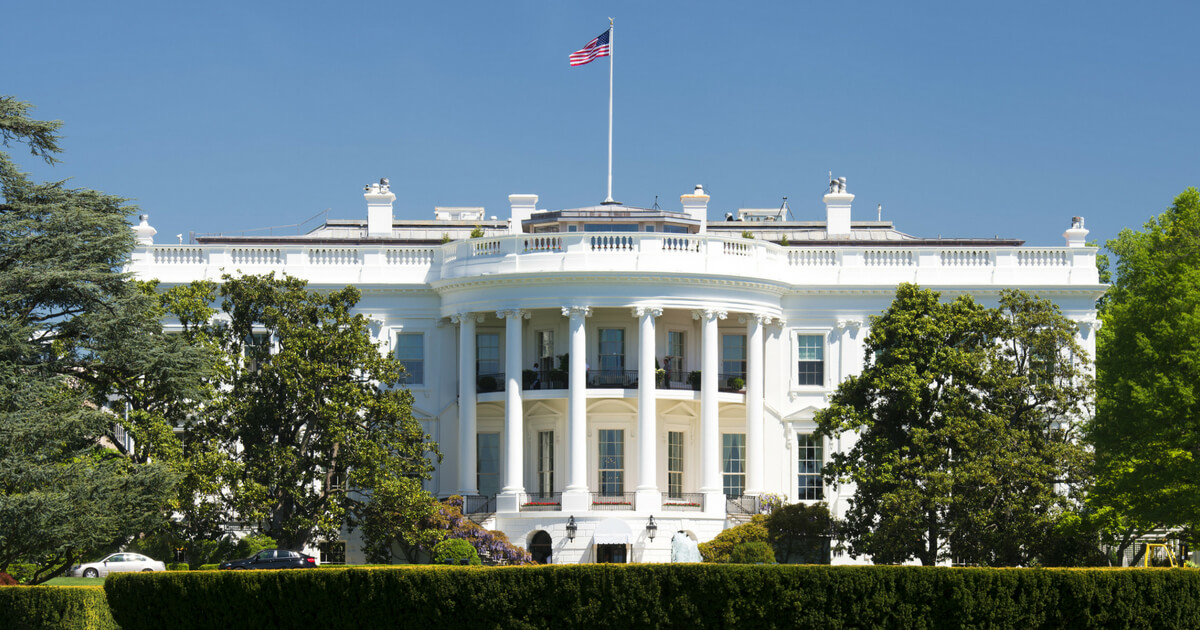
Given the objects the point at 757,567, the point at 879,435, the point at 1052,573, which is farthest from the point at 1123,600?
the point at 879,435

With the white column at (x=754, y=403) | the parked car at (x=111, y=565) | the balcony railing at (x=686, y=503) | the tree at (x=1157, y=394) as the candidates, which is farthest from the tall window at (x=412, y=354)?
the tree at (x=1157, y=394)

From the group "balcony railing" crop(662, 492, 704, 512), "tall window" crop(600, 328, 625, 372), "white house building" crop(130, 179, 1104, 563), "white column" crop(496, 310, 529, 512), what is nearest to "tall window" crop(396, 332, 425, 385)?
"white house building" crop(130, 179, 1104, 563)

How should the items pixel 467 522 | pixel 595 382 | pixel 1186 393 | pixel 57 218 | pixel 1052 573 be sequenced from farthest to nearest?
pixel 595 382, pixel 467 522, pixel 1186 393, pixel 57 218, pixel 1052 573

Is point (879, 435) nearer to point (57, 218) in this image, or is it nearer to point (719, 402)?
point (719, 402)

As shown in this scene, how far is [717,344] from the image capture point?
189 ft

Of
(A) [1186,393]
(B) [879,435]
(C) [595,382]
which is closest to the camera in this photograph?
(A) [1186,393]

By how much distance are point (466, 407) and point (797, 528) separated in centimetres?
1186

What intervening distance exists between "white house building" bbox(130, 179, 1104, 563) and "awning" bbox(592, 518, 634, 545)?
0.33 meters

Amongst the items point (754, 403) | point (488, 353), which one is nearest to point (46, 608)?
point (488, 353)

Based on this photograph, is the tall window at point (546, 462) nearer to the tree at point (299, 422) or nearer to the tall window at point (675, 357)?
the tall window at point (675, 357)

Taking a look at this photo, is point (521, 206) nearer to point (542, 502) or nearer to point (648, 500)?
point (542, 502)

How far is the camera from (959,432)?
47062mm

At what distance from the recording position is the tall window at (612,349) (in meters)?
57.8

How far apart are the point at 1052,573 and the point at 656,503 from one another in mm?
23103
